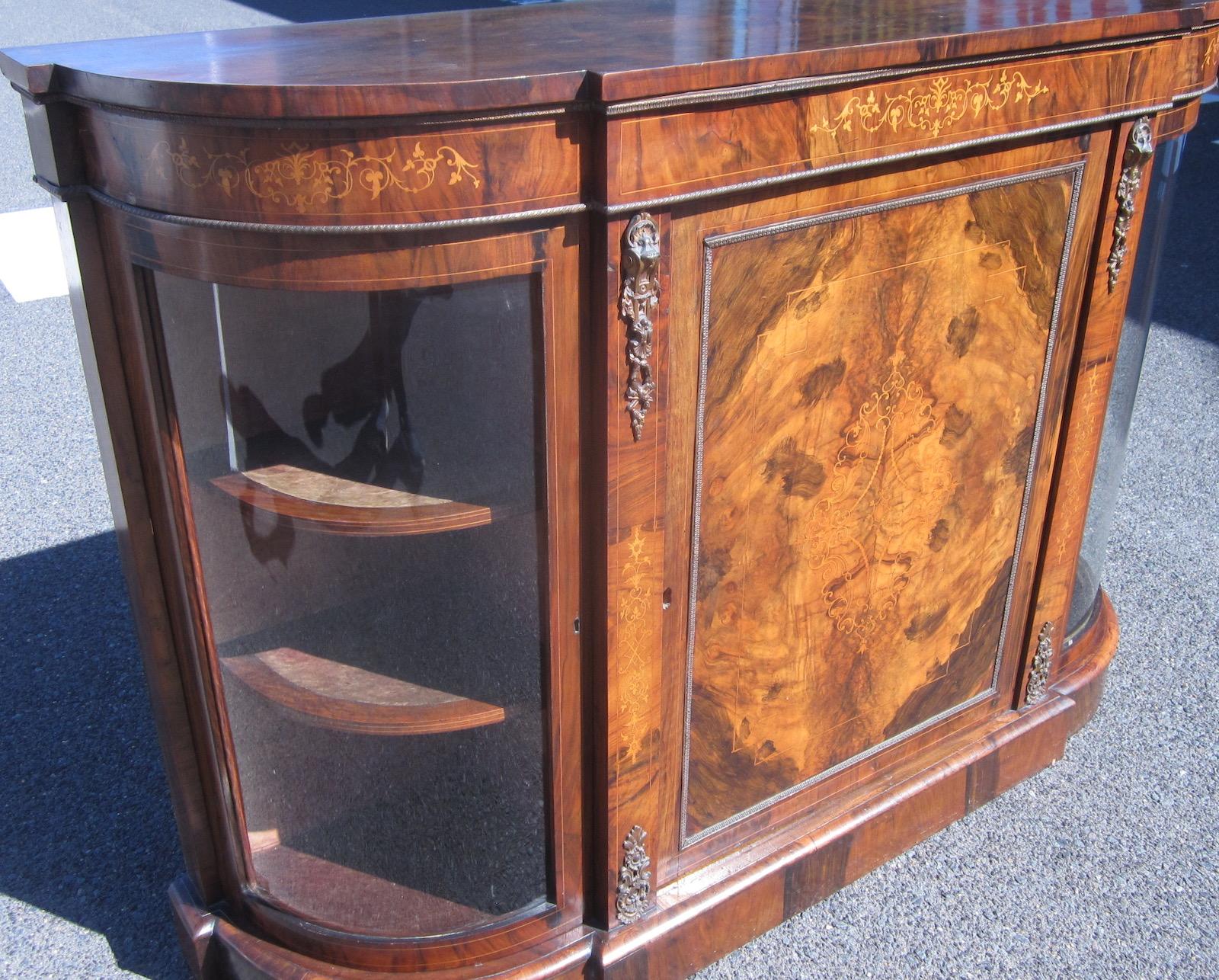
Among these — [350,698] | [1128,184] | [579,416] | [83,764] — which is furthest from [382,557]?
[1128,184]

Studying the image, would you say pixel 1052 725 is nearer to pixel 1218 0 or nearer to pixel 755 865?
pixel 755 865

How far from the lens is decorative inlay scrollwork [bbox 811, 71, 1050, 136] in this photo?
1.23 m

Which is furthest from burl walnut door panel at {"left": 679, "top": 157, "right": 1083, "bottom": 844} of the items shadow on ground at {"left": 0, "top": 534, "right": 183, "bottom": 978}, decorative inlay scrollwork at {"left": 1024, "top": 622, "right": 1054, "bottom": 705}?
shadow on ground at {"left": 0, "top": 534, "right": 183, "bottom": 978}

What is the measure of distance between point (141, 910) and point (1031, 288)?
4.95 ft

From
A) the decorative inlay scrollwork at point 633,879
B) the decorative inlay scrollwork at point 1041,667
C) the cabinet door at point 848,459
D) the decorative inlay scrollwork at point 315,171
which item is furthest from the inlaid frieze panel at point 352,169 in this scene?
the decorative inlay scrollwork at point 1041,667

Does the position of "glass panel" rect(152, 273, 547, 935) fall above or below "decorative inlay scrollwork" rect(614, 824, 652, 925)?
above

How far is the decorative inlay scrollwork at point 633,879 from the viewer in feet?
4.82

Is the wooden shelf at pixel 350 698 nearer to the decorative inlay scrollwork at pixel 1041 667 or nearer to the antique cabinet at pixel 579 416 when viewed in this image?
the antique cabinet at pixel 579 416

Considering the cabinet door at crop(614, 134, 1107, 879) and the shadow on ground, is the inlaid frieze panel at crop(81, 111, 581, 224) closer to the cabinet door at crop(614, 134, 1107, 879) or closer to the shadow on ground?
the cabinet door at crop(614, 134, 1107, 879)

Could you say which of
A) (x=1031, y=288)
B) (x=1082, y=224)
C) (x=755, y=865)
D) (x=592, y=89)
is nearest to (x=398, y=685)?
(x=755, y=865)

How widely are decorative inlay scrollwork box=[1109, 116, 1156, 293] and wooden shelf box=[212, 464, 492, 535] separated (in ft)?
3.12

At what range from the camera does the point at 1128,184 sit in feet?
5.11

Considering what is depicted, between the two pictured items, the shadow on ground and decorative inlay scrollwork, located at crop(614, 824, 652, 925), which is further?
the shadow on ground

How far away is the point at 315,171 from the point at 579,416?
0.36 m
